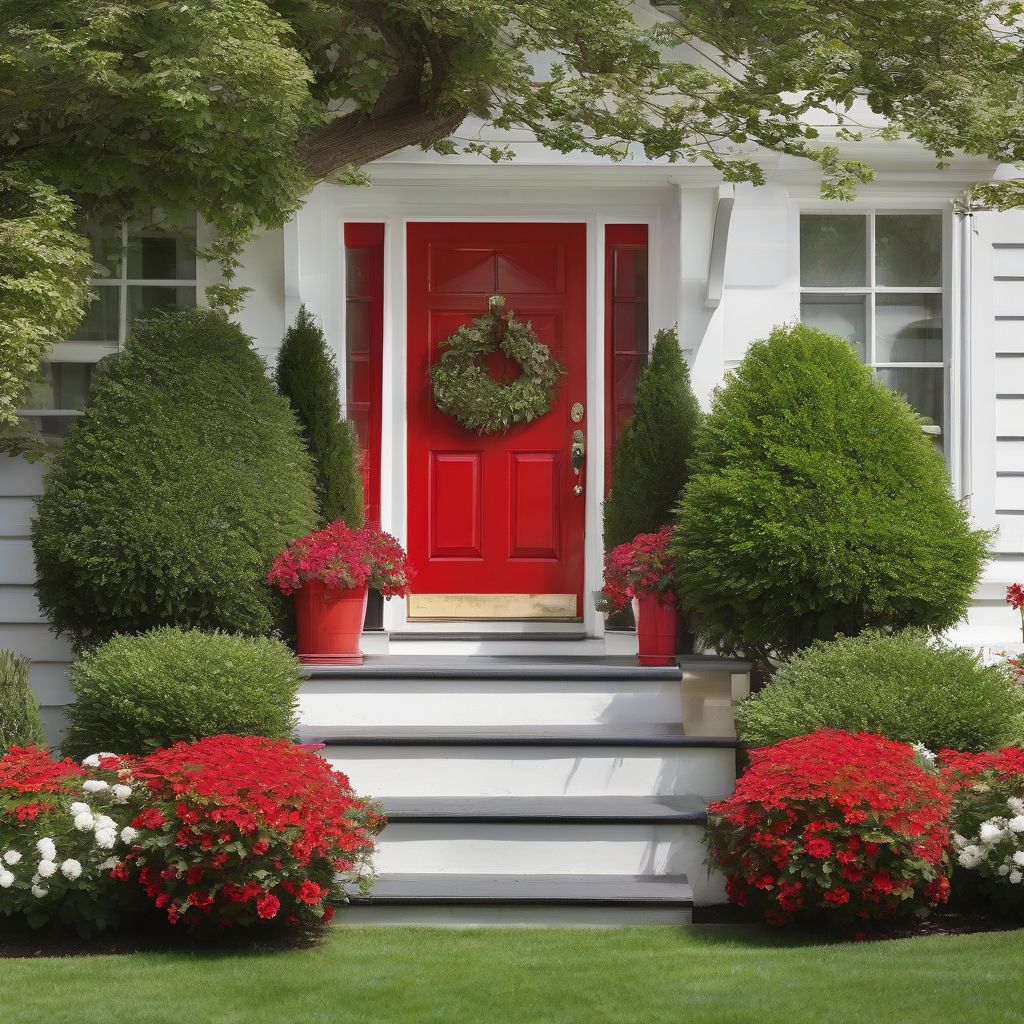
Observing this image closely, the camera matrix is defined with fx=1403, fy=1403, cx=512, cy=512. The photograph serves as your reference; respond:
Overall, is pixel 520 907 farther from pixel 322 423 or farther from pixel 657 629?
pixel 322 423

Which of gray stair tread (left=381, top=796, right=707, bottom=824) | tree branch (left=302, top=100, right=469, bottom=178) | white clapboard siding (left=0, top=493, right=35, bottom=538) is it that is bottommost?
gray stair tread (left=381, top=796, right=707, bottom=824)

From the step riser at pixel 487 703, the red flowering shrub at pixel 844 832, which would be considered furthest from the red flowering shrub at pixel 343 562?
the red flowering shrub at pixel 844 832

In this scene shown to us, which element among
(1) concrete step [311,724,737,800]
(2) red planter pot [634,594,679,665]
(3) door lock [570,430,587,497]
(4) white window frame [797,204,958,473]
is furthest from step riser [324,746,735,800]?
(4) white window frame [797,204,958,473]

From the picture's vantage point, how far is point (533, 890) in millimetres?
5281

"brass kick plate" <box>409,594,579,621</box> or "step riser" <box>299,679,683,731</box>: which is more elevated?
"brass kick plate" <box>409,594,579,621</box>

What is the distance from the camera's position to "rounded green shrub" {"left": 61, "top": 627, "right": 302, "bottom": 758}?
5.54 meters

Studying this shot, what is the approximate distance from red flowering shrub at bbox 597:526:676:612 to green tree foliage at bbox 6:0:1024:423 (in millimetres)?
1763

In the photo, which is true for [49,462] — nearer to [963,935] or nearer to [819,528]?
[819,528]

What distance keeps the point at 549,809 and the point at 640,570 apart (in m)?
1.46

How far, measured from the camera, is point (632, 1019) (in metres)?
3.99

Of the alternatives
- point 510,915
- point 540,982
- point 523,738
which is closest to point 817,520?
point 523,738

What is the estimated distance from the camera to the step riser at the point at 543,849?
5539 millimetres

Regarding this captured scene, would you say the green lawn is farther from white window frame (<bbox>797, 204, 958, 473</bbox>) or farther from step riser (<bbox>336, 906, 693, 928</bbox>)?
white window frame (<bbox>797, 204, 958, 473</bbox>)

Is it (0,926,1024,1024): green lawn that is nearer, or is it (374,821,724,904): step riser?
(0,926,1024,1024): green lawn
